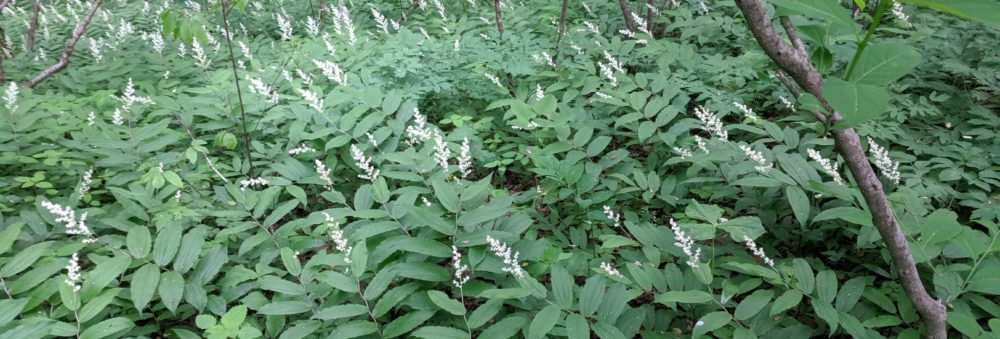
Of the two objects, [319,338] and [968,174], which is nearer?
[319,338]

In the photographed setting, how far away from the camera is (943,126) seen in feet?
11.2

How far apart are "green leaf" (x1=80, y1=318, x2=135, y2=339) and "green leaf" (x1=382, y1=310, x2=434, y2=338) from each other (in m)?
1.02

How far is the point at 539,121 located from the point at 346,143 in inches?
49.6

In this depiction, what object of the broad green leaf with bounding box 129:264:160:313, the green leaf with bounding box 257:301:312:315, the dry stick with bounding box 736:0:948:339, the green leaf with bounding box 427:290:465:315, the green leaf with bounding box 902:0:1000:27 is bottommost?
the green leaf with bounding box 257:301:312:315

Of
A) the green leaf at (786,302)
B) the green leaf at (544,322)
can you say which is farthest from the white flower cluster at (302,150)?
the green leaf at (786,302)

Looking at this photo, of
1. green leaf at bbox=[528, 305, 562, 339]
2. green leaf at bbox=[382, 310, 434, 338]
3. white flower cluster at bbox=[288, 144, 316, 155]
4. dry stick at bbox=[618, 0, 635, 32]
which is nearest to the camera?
green leaf at bbox=[528, 305, 562, 339]

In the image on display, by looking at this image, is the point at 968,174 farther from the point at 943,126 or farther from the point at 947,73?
the point at 947,73

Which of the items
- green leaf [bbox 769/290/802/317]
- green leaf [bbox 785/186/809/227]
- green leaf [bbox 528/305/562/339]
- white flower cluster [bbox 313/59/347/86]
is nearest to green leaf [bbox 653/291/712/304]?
green leaf [bbox 769/290/802/317]

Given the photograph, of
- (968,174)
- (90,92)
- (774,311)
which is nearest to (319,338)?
(774,311)

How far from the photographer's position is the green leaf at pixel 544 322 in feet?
5.87

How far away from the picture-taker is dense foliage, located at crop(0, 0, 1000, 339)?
1999 mm

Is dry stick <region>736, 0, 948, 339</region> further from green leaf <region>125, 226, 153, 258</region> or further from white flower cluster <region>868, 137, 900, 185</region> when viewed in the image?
green leaf <region>125, 226, 153, 258</region>

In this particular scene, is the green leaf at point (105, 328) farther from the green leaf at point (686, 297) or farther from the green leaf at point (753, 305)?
the green leaf at point (753, 305)

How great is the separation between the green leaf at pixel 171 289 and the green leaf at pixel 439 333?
1.05 metres
